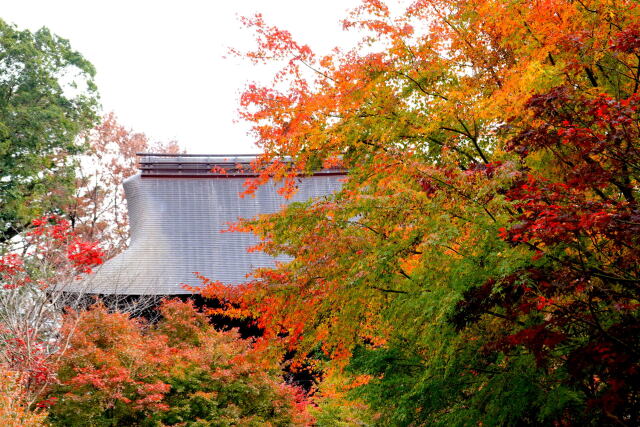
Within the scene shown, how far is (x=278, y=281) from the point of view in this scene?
7.59 m

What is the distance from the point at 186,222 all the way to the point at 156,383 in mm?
11696

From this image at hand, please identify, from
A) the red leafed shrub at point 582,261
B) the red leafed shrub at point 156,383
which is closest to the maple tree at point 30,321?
the red leafed shrub at point 156,383

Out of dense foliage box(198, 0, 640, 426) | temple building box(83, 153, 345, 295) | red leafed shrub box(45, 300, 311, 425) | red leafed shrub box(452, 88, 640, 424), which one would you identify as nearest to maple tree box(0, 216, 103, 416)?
red leafed shrub box(45, 300, 311, 425)

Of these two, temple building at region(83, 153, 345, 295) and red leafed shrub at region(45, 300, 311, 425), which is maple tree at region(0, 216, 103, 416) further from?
temple building at region(83, 153, 345, 295)

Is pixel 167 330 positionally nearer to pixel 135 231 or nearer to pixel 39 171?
pixel 135 231

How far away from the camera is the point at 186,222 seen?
21.9m

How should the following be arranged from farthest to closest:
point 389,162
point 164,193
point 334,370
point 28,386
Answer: point 164,193, point 28,386, point 334,370, point 389,162

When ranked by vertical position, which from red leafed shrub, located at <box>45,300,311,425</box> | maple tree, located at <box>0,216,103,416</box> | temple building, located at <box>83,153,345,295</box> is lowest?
red leafed shrub, located at <box>45,300,311,425</box>

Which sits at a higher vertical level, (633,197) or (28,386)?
(633,197)

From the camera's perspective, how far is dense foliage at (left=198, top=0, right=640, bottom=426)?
4.59 meters

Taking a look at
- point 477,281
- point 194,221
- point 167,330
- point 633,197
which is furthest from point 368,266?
point 194,221

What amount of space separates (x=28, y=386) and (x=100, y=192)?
17282 mm

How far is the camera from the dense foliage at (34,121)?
20.2 m

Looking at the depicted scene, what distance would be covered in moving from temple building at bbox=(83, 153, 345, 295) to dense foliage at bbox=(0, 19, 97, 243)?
2.52 m
